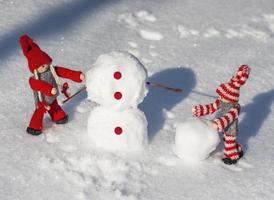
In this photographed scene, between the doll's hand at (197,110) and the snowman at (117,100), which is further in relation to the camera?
the doll's hand at (197,110)

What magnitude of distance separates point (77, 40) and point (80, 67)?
1.20 ft

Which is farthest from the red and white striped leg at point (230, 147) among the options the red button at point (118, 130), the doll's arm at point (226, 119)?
the red button at point (118, 130)

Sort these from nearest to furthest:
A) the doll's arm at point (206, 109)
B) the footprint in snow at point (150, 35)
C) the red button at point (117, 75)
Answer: the red button at point (117, 75) → the doll's arm at point (206, 109) → the footprint in snow at point (150, 35)

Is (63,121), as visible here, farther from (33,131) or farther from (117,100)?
(117,100)

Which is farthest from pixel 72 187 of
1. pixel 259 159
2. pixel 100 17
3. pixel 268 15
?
pixel 268 15

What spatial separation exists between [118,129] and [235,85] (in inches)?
24.4

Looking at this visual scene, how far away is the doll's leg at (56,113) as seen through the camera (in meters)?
2.93

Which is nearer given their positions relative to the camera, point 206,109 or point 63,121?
point 206,109

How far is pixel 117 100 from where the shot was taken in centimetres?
266

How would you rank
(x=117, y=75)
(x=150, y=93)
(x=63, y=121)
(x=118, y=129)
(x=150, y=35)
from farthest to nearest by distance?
(x=150, y=35) < (x=150, y=93) < (x=63, y=121) < (x=118, y=129) < (x=117, y=75)

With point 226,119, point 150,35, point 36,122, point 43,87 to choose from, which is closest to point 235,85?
point 226,119

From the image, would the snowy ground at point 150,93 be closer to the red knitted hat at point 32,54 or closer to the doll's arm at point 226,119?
the doll's arm at point 226,119

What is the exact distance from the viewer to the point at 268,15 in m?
4.33

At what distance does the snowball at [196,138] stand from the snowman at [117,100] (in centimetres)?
21
